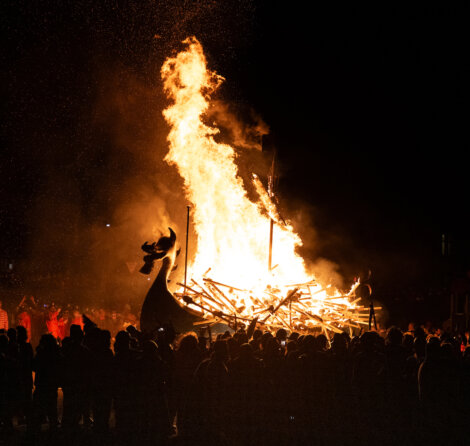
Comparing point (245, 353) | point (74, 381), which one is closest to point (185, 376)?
point (245, 353)

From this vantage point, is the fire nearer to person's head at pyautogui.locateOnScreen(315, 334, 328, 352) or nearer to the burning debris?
the burning debris

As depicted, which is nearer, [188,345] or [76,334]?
[188,345]

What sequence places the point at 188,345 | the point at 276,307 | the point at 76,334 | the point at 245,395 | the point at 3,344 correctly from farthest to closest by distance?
the point at 276,307, the point at 76,334, the point at 3,344, the point at 188,345, the point at 245,395

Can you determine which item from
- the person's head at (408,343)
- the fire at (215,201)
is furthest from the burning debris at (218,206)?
the person's head at (408,343)

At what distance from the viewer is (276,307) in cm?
1091

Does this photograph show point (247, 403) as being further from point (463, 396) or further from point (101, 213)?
point (101, 213)

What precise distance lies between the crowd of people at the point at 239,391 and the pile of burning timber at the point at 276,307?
13.8ft

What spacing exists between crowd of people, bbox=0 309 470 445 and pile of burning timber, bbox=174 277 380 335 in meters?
4.20

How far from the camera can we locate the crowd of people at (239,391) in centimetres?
625

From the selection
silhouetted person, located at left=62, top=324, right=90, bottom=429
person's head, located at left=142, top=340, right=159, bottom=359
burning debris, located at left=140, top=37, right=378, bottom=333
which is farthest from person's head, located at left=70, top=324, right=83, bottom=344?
burning debris, located at left=140, top=37, right=378, bottom=333

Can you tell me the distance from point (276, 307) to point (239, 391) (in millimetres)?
4705

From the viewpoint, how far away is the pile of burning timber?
37.1ft

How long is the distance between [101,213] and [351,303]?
812 inches

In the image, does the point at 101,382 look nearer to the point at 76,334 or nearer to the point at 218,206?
the point at 76,334
